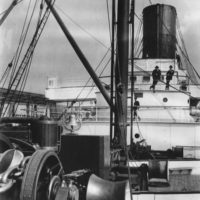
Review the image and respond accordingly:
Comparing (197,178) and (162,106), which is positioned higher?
(162,106)

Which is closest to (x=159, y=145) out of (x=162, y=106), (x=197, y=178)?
(x=162, y=106)

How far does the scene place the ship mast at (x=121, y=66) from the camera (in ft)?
20.5

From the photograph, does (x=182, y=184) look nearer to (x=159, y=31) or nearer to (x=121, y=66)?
(x=121, y=66)

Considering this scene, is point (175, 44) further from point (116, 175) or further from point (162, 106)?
point (116, 175)

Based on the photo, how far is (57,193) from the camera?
2.48m

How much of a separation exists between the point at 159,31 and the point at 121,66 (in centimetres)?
951

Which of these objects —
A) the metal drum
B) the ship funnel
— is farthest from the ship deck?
the ship funnel

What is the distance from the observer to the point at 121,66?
6312 millimetres

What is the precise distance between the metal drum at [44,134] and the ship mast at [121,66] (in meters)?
1.57

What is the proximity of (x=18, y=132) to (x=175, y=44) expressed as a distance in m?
12.3

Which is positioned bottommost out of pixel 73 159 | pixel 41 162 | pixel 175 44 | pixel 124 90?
pixel 73 159

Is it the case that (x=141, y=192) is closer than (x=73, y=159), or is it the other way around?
(x=73, y=159)

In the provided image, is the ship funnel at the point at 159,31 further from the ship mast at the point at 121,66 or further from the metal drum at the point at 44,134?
the metal drum at the point at 44,134

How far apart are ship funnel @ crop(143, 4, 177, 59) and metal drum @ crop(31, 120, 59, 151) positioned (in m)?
11.0
